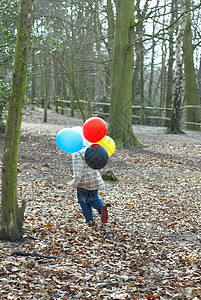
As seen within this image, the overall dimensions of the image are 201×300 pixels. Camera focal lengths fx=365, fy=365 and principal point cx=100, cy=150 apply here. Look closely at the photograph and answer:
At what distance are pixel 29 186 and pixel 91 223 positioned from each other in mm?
2382

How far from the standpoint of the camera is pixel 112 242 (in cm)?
469

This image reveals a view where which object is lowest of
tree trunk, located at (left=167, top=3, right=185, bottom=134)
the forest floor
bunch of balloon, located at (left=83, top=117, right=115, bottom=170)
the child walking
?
the forest floor

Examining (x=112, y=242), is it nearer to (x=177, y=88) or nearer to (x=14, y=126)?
(x=14, y=126)

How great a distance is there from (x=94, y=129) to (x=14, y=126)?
1.06 metres

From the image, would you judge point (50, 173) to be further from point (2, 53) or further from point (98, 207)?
point (2, 53)

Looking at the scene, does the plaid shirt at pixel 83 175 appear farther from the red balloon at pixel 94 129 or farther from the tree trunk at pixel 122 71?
the tree trunk at pixel 122 71

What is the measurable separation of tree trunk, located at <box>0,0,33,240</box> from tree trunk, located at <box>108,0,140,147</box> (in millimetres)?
8143

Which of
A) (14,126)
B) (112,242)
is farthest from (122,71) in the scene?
(14,126)

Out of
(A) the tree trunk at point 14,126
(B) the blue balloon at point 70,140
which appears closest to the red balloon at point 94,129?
(B) the blue balloon at point 70,140

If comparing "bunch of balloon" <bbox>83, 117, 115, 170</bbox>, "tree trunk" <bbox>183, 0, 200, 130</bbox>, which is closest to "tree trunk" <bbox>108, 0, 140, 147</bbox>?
"bunch of balloon" <bbox>83, 117, 115, 170</bbox>

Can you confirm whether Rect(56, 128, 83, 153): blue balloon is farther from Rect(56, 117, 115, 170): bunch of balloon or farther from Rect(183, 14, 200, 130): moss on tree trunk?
Rect(183, 14, 200, 130): moss on tree trunk

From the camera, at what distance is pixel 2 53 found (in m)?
12.2

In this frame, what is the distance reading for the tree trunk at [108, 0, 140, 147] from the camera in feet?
39.0

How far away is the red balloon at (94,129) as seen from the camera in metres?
4.62
